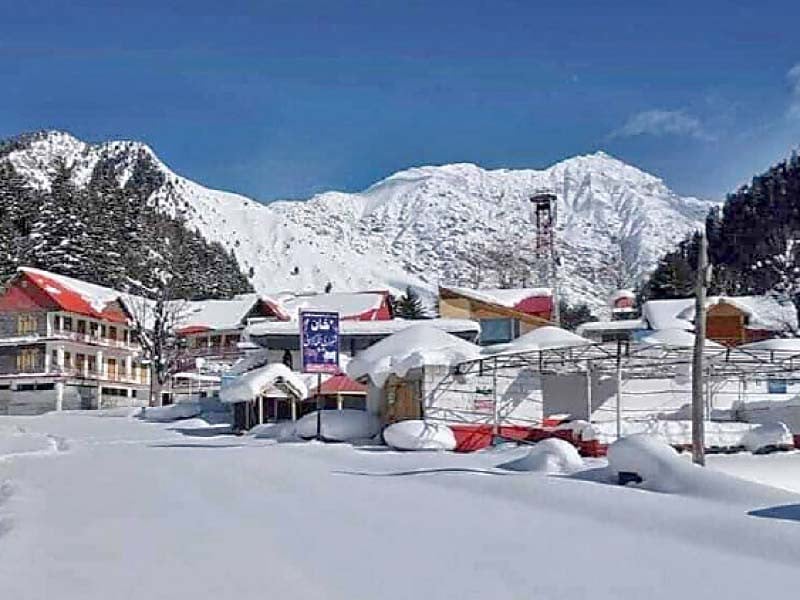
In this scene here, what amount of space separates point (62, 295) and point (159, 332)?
6500 mm

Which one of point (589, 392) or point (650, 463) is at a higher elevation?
point (589, 392)

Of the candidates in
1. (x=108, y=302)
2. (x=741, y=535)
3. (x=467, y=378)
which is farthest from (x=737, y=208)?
(x=741, y=535)

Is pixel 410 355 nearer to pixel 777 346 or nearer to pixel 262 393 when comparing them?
pixel 262 393

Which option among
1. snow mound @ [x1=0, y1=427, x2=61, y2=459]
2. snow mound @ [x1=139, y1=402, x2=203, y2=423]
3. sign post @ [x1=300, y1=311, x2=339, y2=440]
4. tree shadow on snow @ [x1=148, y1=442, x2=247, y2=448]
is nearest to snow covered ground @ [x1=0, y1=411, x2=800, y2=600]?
snow mound @ [x1=0, y1=427, x2=61, y2=459]

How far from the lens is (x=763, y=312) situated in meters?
56.0

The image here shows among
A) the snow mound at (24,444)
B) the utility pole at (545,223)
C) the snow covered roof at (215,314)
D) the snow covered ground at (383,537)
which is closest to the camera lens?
the snow covered ground at (383,537)

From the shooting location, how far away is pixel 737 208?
7788 centimetres

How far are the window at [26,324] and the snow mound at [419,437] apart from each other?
40430 millimetres

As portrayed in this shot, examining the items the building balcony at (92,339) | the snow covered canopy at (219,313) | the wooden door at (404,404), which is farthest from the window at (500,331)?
the building balcony at (92,339)

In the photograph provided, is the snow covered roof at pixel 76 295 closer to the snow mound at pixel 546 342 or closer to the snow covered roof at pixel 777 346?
the snow mound at pixel 546 342

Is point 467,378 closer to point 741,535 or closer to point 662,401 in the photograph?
point 662,401

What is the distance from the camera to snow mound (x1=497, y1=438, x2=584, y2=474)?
16.0m

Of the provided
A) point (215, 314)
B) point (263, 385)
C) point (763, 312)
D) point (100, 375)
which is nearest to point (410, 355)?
point (263, 385)

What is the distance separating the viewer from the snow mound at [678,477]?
10438 mm
